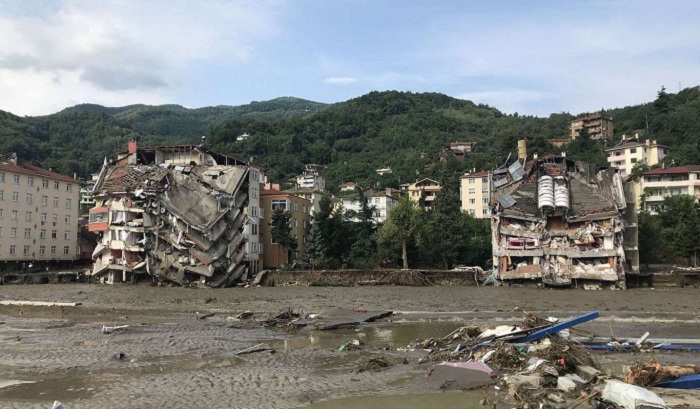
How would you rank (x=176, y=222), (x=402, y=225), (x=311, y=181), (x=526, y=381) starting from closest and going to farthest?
(x=526, y=381), (x=176, y=222), (x=402, y=225), (x=311, y=181)

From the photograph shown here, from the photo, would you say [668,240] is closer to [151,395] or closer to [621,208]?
[621,208]

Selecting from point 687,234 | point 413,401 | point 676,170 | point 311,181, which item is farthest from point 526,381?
point 311,181

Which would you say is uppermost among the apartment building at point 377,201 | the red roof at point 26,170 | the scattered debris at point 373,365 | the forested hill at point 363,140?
the forested hill at point 363,140

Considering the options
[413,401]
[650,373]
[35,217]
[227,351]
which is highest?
[35,217]

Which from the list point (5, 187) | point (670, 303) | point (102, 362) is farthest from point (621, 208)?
point (5, 187)

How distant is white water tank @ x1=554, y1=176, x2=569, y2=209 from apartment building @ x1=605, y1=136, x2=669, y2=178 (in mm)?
58282

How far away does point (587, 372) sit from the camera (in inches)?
530

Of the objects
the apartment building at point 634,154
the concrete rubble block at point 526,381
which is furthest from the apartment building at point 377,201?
the concrete rubble block at point 526,381

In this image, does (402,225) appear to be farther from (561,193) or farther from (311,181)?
(311,181)

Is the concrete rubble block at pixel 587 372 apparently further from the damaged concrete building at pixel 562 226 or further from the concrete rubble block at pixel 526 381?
the damaged concrete building at pixel 562 226

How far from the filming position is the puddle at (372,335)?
21.1 meters

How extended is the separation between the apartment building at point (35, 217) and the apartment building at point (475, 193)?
7009 cm

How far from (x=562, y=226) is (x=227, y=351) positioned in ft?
164

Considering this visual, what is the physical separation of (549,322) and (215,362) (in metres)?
11.7
